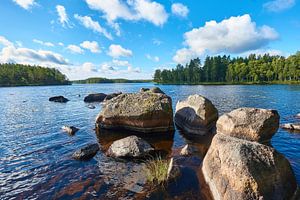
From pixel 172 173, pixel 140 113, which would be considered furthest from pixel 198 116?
pixel 172 173

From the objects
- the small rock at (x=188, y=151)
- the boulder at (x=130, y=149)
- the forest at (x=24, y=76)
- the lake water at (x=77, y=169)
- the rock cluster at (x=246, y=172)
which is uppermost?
the forest at (x=24, y=76)

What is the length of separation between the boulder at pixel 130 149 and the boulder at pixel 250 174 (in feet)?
15.3

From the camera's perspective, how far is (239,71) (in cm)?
13038

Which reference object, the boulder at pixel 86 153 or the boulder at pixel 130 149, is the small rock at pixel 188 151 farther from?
the boulder at pixel 86 153

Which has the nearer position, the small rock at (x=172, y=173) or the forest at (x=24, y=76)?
the small rock at (x=172, y=173)

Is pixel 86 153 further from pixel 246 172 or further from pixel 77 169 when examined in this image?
pixel 246 172

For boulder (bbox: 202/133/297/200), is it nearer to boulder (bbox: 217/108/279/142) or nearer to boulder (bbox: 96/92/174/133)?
boulder (bbox: 217/108/279/142)

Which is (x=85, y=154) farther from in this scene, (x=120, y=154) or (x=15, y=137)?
(x=15, y=137)

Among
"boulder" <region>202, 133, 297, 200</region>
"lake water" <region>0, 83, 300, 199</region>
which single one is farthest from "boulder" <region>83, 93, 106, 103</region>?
"boulder" <region>202, 133, 297, 200</region>

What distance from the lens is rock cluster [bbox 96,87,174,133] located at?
1627cm

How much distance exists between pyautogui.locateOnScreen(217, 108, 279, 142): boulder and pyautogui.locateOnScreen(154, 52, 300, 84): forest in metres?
116

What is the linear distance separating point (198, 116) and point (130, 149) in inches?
279

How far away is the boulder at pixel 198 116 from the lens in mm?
16484

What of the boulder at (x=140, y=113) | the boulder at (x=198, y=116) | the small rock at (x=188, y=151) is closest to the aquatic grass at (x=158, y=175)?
the small rock at (x=188, y=151)
